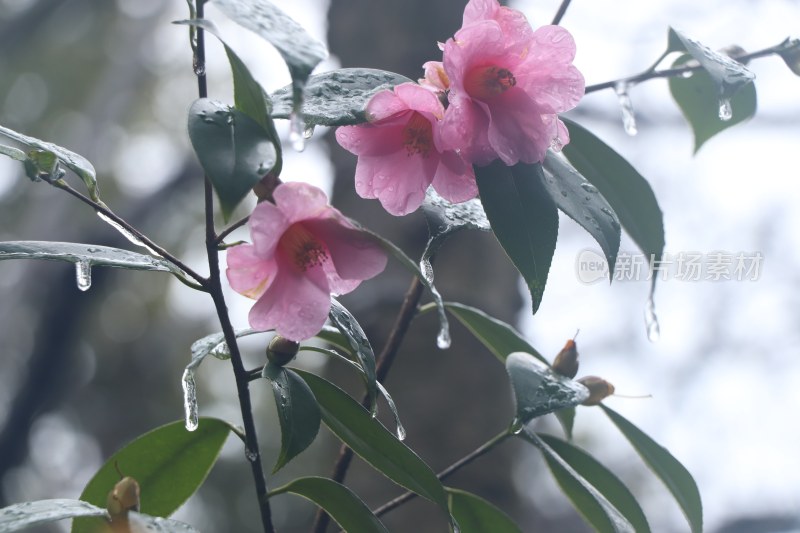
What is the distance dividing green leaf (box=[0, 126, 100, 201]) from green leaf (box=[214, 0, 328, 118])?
7.7 inches

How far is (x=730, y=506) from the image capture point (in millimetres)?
3832

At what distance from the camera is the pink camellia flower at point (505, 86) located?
0.56 m

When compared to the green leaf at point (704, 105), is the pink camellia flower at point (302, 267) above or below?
below

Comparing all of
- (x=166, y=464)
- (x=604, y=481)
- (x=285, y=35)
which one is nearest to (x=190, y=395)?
(x=166, y=464)

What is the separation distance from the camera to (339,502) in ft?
2.07

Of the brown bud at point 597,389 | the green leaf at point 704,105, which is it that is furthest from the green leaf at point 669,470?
the green leaf at point 704,105

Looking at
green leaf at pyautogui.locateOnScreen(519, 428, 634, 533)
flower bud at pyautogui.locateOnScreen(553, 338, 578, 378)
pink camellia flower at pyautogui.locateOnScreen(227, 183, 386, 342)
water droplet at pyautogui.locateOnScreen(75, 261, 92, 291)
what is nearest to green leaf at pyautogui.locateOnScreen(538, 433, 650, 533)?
green leaf at pyautogui.locateOnScreen(519, 428, 634, 533)

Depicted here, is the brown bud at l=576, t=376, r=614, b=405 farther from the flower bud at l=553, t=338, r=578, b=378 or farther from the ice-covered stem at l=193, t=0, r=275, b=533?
the ice-covered stem at l=193, t=0, r=275, b=533

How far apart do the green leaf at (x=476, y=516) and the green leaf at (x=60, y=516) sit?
1.16ft

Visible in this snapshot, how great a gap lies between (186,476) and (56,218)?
109 inches

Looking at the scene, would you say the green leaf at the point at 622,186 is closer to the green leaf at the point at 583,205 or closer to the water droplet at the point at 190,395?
the green leaf at the point at 583,205

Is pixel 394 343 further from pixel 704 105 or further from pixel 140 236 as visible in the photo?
pixel 704 105

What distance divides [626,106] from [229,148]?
438 millimetres

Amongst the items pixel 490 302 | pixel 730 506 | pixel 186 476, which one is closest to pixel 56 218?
pixel 490 302
